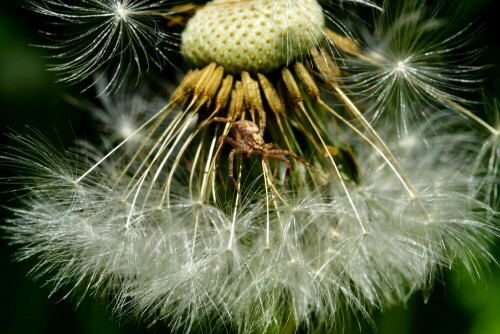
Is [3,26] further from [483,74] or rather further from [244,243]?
[483,74]

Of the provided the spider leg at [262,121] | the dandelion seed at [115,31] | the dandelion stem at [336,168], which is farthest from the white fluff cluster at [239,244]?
the dandelion seed at [115,31]

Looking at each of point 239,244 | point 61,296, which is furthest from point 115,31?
point 61,296

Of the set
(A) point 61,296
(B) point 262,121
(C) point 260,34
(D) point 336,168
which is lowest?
(A) point 61,296

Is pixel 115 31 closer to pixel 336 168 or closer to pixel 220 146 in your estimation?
pixel 220 146

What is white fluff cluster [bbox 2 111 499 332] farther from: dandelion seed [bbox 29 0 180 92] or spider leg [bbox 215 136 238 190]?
dandelion seed [bbox 29 0 180 92]

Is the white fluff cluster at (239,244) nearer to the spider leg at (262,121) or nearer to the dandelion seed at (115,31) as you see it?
the spider leg at (262,121)

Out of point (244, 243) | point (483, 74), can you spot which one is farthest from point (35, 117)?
point (483, 74)

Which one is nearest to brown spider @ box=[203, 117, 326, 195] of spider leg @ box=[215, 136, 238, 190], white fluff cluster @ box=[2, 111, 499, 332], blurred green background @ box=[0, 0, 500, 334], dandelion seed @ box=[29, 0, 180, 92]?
spider leg @ box=[215, 136, 238, 190]
